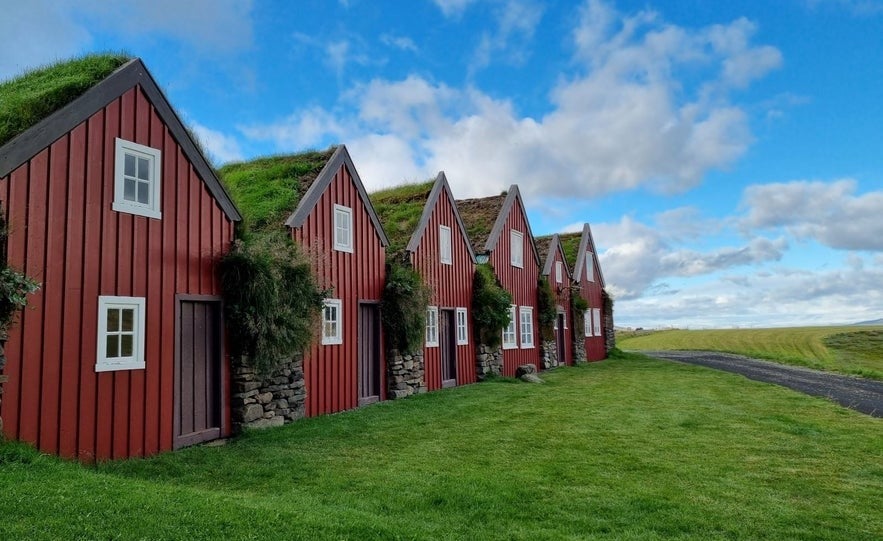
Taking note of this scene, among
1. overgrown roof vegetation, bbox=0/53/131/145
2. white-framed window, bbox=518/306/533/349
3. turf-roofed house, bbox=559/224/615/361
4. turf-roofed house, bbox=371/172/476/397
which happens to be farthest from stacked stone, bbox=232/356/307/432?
turf-roofed house, bbox=559/224/615/361

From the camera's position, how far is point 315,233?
43.2 ft

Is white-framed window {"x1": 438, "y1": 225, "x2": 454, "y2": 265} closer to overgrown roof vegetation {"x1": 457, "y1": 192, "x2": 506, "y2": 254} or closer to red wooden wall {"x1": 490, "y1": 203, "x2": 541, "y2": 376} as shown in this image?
overgrown roof vegetation {"x1": 457, "y1": 192, "x2": 506, "y2": 254}

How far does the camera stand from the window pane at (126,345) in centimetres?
891

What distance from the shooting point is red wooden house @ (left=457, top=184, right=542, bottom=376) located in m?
22.3

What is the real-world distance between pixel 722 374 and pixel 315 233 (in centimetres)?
1803

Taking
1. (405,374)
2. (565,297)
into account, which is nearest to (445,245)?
(405,374)

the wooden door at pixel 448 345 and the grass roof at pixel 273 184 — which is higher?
the grass roof at pixel 273 184

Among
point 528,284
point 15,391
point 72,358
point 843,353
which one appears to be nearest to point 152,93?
point 72,358

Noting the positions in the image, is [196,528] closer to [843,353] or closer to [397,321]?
[397,321]

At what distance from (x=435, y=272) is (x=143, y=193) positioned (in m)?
9.92

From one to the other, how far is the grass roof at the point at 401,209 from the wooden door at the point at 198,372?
6.85 m

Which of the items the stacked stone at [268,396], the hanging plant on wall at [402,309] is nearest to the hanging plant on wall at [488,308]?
the hanging plant on wall at [402,309]

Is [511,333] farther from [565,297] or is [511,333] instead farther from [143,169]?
[143,169]

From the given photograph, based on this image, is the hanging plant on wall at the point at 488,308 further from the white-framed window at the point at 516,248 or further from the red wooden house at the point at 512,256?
the white-framed window at the point at 516,248
